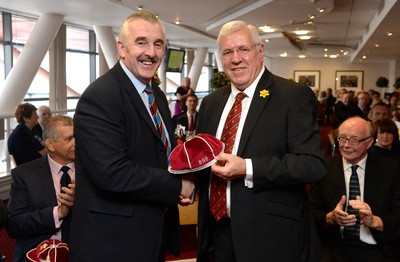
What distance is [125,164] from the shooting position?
1.79m

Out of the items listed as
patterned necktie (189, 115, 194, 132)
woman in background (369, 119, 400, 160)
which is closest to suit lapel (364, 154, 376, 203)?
woman in background (369, 119, 400, 160)

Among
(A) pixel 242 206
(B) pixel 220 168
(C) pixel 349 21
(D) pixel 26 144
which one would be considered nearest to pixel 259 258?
(A) pixel 242 206

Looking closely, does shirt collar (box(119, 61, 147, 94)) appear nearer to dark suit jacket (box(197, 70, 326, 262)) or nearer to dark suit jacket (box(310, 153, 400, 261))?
dark suit jacket (box(197, 70, 326, 262))

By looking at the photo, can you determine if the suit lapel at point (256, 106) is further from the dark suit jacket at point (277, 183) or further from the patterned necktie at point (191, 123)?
the patterned necktie at point (191, 123)

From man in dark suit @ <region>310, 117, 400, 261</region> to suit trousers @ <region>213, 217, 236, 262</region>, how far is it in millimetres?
796

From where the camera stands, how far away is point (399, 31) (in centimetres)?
1178

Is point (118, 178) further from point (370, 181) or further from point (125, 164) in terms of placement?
point (370, 181)

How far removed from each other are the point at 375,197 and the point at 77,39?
12.5 m

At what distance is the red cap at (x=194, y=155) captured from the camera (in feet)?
6.03

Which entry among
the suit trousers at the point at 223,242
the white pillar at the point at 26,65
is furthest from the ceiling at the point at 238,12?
the suit trousers at the point at 223,242

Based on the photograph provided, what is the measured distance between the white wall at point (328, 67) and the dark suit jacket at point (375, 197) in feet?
94.5

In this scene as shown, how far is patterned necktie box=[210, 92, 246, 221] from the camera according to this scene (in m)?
2.17

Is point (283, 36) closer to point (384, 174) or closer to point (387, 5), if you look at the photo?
point (387, 5)


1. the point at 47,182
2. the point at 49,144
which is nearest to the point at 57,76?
the point at 49,144
